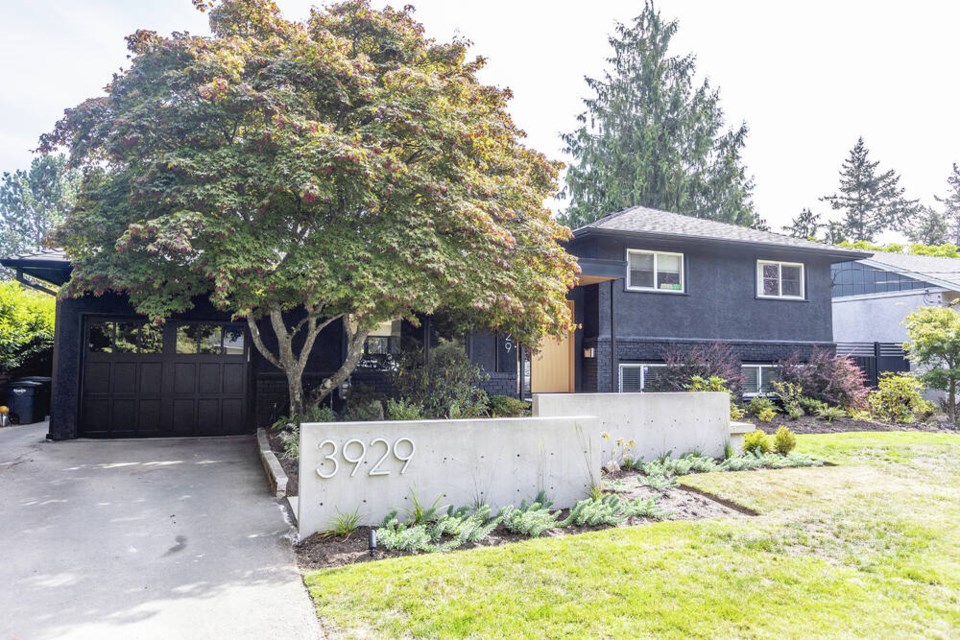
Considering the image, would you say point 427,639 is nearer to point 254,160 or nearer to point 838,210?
point 254,160

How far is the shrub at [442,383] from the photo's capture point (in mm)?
10188

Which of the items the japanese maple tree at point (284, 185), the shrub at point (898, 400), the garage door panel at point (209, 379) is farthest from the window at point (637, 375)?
the garage door panel at point (209, 379)

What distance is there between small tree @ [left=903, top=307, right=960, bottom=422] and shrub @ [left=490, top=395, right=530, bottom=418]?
1026cm

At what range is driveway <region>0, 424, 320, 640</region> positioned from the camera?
3.64 meters

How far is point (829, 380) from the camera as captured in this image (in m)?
13.7

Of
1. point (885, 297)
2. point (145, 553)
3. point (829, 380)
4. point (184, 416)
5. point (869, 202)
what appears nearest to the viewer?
point (145, 553)

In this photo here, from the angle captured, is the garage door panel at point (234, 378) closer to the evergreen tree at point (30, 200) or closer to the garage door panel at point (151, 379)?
the garage door panel at point (151, 379)

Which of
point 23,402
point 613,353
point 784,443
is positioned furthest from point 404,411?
point 23,402

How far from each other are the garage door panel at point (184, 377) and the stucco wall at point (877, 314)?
66.6ft

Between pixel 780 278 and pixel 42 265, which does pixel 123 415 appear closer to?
pixel 42 265

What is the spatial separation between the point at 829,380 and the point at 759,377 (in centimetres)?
157

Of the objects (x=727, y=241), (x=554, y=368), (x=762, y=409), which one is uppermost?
(x=727, y=241)

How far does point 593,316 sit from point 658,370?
1983 millimetres

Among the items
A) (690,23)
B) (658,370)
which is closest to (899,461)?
(658,370)
